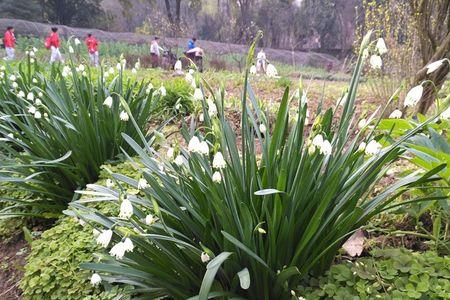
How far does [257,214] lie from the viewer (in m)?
1.68

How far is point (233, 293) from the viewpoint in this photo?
5.25ft

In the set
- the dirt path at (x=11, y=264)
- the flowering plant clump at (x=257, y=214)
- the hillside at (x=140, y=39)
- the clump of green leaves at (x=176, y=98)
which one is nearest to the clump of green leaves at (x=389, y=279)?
the flowering plant clump at (x=257, y=214)

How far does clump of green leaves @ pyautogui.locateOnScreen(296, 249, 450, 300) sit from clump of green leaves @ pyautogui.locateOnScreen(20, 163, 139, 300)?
85 centimetres

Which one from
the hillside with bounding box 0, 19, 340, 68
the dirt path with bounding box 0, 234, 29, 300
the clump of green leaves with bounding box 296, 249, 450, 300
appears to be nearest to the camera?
the clump of green leaves with bounding box 296, 249, 450, 300

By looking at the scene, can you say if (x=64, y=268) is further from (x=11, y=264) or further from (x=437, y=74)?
(x=437, y=74)

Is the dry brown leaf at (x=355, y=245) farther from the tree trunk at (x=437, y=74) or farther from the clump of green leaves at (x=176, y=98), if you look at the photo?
the clump of green leaves at (x=176, y=98)

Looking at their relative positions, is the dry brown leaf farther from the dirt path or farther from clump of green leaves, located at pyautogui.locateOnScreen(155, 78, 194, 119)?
clump of green leaves, located at pyautogui.locateOnScreen(155, 78, 194, 119)

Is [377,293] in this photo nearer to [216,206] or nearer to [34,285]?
[216,206]

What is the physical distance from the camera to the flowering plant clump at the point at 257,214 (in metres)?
1.54

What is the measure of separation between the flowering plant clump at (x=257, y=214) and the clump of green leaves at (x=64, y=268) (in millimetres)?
226

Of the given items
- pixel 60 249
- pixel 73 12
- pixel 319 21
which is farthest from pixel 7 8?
pixel 60 249

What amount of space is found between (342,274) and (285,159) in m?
0.49

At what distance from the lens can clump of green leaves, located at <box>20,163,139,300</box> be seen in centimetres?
195

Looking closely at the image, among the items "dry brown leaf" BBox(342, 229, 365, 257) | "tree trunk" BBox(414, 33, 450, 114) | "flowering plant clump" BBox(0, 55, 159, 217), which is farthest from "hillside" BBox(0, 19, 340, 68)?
"dry brown leaf" BBox(342, 229, 365, 257)
